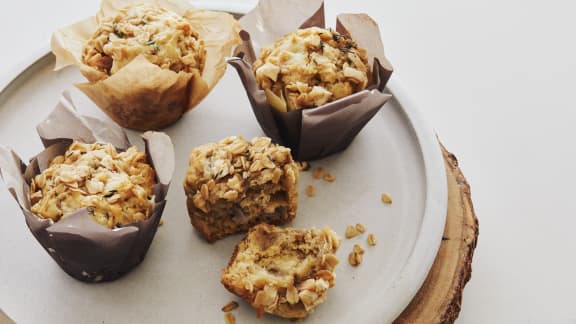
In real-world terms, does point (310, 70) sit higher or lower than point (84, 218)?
higher

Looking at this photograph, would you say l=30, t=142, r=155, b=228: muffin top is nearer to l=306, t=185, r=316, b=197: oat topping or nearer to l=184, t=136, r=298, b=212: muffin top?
l=184, t=136, r=298, b=212: muffin top

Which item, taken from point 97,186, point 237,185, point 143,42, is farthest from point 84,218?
point 143,42

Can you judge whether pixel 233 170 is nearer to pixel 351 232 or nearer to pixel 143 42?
pixel 351 232

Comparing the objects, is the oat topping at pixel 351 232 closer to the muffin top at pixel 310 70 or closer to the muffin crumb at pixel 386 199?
the muffin crumb at pixel 386 199

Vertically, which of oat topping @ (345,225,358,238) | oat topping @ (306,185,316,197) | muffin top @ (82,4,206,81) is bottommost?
oat topping @ (345,225,358,238)

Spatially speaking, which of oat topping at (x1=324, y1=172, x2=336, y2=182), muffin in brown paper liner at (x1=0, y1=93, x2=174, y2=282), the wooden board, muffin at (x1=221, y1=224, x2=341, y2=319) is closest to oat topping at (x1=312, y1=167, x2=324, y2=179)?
oat topping at (x1=324, y1=172, x2=336, y2=182)

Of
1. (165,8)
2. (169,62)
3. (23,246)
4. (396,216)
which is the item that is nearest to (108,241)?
(23,246)
